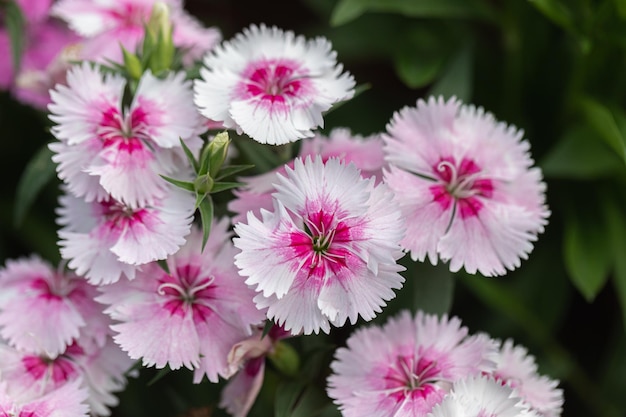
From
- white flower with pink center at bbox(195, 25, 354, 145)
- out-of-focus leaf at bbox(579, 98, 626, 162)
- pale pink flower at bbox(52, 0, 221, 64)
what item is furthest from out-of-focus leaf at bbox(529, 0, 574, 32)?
pale pink flower at bbox(52, 0, 221, 64)

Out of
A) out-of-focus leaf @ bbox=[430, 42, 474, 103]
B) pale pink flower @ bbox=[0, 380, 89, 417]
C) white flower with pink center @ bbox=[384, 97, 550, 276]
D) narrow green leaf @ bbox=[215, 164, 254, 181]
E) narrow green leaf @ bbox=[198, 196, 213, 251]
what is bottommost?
pale pink flower @ bbox=[0, 380, 89, 417]

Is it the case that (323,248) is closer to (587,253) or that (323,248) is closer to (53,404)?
(53,404)

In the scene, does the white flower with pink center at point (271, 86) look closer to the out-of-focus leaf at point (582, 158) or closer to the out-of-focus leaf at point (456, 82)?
the out-of-focus leaf at point (456, 82)

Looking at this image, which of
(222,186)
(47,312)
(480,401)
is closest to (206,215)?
(222,186)

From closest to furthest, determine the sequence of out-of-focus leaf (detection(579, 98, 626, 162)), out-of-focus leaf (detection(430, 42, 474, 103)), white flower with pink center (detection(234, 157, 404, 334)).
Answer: white flower with pink center (detection(234, 157, 404, 334)), out-of-focus leaf (detection(579, 98, 626, 162)), out-of-focus leaf (detection(430, 42, 474, 103))

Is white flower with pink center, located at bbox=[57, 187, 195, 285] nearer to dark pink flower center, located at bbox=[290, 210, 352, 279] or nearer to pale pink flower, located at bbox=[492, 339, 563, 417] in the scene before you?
dark pink flower center, located at bbox=[290, 210, 352, 279]

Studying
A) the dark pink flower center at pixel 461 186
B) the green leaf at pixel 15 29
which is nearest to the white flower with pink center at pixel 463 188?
the dark pink flower center at pixel 461 186
